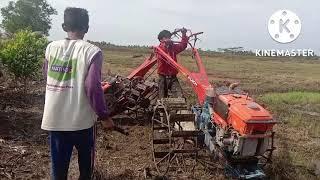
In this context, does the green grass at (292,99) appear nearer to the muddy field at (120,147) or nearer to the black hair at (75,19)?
the muddy field at (120,147)

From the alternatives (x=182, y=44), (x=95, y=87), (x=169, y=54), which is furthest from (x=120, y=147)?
(x=95, y=87)

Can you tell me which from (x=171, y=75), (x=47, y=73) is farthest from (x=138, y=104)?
(x=47, y=73)

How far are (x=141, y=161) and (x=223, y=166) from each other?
1380mm

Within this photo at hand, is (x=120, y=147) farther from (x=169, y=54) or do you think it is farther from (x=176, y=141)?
(x=169, y=54)

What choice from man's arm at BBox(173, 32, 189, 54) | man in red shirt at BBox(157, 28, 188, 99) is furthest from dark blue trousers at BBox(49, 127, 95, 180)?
man's arm at BBox(173, 32, 189, 54)

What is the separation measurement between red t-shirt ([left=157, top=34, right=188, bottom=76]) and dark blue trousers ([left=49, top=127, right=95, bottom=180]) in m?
5.82

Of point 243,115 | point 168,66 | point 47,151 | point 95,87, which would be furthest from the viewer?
point 168,66

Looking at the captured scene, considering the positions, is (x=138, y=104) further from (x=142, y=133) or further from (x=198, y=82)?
(x=198, y=82)

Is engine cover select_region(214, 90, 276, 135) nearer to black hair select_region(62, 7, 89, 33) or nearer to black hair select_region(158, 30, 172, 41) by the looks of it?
black hair select_region(62, 7, 89, 33)

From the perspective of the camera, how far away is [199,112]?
8.29 meters

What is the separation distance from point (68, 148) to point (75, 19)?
108cm

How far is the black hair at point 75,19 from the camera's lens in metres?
4.18

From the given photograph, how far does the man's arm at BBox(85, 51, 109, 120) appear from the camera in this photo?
13.3ft

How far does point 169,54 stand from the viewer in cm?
1021
